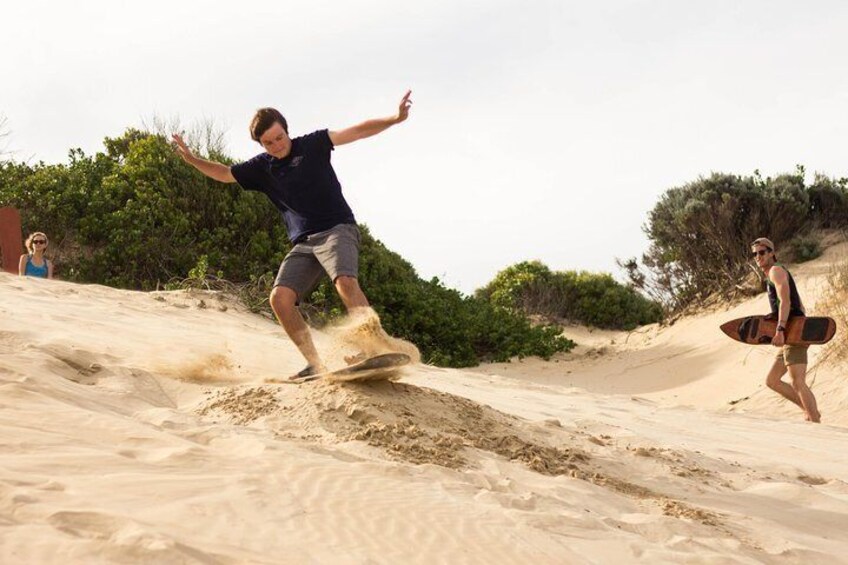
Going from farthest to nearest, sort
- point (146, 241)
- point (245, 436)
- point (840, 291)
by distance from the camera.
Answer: point (146, 241) < point (840, 291) < point (245, 436)

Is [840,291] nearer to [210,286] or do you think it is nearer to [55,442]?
[210,286]

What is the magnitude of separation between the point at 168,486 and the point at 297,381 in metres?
2.19

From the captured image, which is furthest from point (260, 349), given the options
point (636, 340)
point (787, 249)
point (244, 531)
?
point (787, 249)

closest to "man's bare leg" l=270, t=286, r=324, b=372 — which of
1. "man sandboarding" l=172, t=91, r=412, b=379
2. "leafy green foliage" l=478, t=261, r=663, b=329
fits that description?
"man sandboarding" l=172, t=91, r=412, b=379

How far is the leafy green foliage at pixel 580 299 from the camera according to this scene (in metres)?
18.4

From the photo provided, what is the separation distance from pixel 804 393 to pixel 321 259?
4.73m

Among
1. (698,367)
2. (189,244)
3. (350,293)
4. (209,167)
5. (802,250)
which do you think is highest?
(802,250)

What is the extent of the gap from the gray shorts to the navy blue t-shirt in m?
0.07

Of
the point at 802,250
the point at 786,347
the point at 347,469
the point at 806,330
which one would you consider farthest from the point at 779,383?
the point at 802,250

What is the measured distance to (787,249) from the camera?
1338cm

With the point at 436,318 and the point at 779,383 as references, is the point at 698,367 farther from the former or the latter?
the point at 436,318

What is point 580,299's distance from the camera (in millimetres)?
18766

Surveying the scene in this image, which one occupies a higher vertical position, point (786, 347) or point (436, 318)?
point (786, 347)

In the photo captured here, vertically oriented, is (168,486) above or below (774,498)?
above
